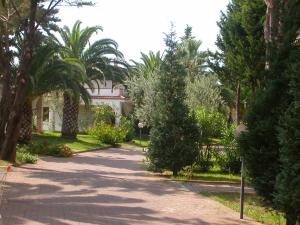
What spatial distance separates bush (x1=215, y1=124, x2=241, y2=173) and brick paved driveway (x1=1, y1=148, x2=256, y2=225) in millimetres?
3363

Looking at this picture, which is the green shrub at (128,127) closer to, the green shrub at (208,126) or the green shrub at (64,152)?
the green shrub at (64,152)

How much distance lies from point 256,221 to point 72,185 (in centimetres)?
606

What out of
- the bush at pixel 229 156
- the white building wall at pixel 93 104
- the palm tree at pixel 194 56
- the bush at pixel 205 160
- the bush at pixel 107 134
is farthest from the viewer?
the palm tree at pixel 194 56

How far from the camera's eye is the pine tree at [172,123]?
1861 cm

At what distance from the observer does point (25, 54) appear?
A: 19484 mm

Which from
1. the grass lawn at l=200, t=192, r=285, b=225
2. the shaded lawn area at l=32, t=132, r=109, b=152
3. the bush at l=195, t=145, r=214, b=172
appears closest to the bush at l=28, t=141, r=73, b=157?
the shaded lawn area at l=32, t=132, r=109, b=152

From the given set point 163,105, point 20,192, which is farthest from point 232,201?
point 163,105

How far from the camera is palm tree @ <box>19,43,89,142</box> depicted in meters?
26.0

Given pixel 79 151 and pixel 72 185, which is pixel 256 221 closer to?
pixel 72 185

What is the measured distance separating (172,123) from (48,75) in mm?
10257

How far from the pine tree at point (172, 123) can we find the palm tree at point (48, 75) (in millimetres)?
8617

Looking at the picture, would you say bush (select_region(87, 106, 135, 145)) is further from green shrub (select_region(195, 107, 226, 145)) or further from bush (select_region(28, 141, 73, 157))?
green shrub (select_region(195, 107, 226, 145))

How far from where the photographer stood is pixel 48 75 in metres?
26.8

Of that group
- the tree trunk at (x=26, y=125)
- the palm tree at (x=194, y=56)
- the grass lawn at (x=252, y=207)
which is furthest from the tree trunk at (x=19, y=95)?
the palm tree at (x=194, y=56)
